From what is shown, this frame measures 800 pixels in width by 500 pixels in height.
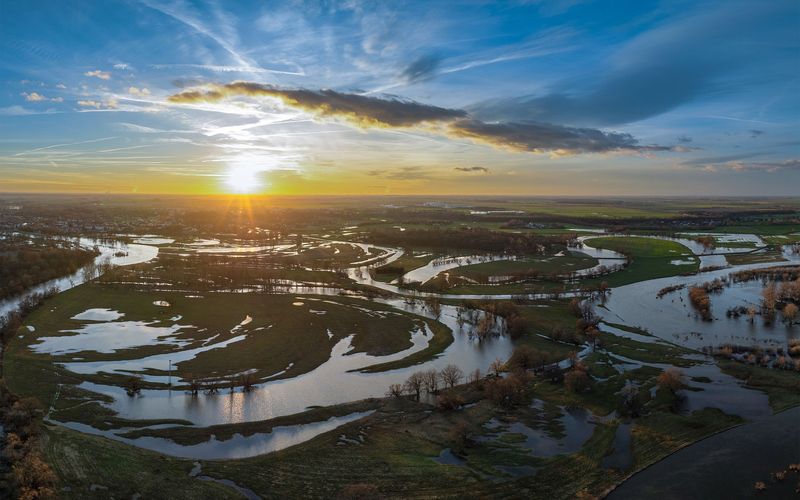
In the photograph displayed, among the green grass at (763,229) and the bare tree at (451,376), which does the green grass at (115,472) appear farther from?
the green grass at (763,229)

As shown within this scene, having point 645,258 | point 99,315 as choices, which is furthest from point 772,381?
point 99,315

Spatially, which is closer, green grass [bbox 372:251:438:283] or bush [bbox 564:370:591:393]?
bush [bbox 564:370:591:393]

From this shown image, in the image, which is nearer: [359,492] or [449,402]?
[359,492]

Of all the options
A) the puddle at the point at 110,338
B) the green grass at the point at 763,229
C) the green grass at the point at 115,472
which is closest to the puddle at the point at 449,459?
the green grass at the point at 115,472

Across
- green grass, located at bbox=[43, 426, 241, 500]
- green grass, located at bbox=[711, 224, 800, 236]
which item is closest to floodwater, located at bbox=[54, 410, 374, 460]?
green grass, located at bbox=[43, 426, 241, 500]

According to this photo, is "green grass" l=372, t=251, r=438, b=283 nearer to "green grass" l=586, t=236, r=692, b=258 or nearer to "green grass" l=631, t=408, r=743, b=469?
"green grass" l=586, t=236, r=692, b=258

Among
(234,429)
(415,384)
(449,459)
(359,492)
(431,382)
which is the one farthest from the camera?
(431,382)

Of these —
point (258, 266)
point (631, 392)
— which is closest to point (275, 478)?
point (631, 392)

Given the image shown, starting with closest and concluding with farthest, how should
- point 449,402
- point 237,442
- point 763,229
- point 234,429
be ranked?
point 237,442
point 234,429
point 449,402
point 763,229

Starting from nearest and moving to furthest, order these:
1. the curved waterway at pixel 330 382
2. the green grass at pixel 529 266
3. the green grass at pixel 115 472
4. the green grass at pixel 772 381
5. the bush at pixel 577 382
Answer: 1. the green grass at pixel 115 472
2. the curved waterway at pixel 330 382
3. the green grass at pixel 772 381
4. the bush at pixel 577 382
5. the green grass at pixel 529 266

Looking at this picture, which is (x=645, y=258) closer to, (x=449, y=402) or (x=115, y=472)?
(x=449, y=402)

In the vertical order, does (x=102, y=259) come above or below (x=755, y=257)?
below
